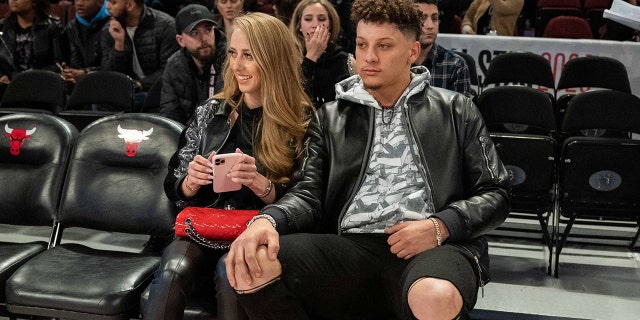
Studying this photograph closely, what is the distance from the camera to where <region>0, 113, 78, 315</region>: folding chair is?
12.3 ft

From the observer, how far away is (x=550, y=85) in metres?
6.19

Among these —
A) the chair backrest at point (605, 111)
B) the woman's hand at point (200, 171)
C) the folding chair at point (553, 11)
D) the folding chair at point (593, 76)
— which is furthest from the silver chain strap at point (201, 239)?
the folding chair at point (553, 11)

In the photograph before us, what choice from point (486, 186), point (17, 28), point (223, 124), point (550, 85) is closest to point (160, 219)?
point (223, 124)

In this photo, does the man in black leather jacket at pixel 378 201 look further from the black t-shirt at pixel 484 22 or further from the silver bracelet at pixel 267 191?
the black t-shirt at pixel 484 22

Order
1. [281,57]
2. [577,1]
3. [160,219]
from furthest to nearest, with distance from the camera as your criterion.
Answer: [577,1]
[160,219]
[281,57]

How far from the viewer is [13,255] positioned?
11.3ft

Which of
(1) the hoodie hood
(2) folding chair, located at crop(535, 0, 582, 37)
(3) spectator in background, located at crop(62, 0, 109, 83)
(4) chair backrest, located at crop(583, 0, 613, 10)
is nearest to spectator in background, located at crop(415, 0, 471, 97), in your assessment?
(1) the hoodie hood

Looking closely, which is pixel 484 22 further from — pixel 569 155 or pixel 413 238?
pixel 413 238

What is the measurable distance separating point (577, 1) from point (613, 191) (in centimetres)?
514

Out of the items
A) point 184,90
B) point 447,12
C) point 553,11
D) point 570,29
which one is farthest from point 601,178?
point 447,12

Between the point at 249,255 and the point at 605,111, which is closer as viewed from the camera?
the point at 249,255

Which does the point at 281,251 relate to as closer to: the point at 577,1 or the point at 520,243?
the point at 520,243

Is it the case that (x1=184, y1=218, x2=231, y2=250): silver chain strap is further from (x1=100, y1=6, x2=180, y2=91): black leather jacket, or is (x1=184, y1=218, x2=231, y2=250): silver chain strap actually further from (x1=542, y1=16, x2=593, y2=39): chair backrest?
(x1=542, y1=16, x2=593, y2=39): chair backrest

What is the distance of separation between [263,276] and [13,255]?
148 centimetres
